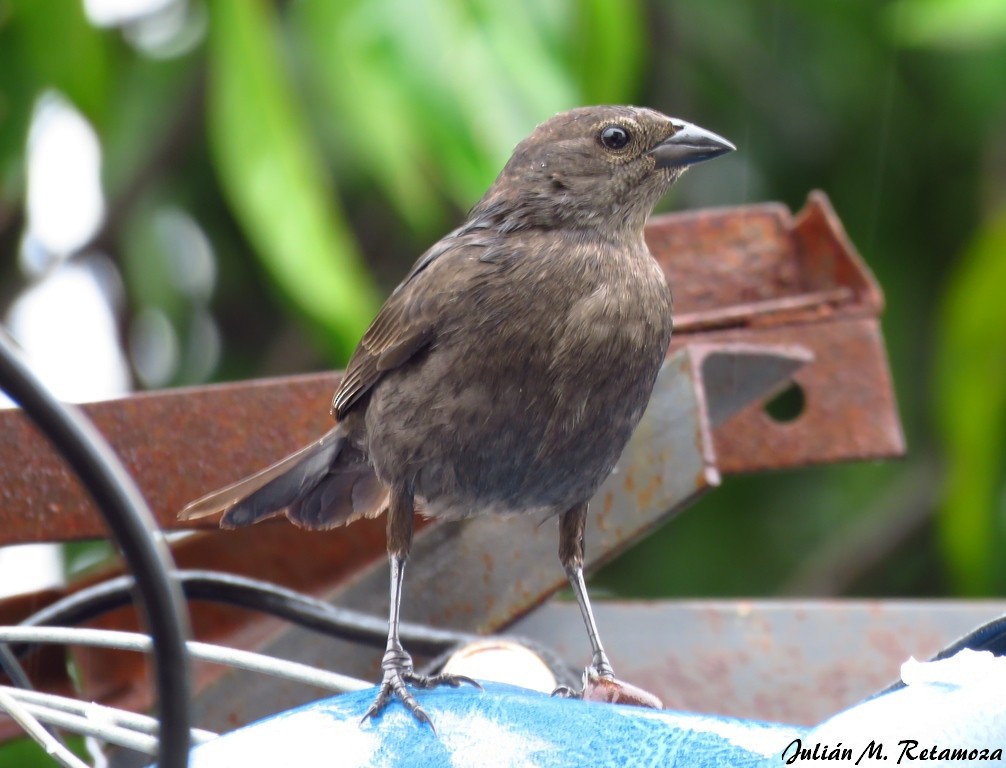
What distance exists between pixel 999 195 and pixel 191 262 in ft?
10.2

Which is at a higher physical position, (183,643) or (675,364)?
(183,643)

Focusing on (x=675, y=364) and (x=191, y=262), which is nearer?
(x=675, y=364)

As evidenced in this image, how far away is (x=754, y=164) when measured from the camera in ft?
19.3

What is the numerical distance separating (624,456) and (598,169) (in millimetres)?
592

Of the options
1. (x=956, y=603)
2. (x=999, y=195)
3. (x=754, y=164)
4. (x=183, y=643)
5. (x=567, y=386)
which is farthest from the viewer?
(x=754, y=164)

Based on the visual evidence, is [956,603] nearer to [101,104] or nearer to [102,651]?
[102,651]

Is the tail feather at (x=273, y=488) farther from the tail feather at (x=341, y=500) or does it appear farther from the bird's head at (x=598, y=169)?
the bird's head at (x=598, y=169)

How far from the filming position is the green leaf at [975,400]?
15.4 ft

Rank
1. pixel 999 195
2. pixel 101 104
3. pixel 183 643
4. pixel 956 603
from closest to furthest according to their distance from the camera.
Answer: pixel 183 643 → pixel 956 603 → pixel 101 104 → pixel 999 195

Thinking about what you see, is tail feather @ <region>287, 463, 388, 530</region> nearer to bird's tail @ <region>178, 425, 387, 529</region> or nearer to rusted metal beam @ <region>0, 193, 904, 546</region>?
bird's tail @ <region>178, 425, 387, 529</region>

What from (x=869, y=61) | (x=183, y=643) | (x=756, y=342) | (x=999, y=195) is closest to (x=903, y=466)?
(x=999, y=195)

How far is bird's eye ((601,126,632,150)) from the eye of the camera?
292 centimetres

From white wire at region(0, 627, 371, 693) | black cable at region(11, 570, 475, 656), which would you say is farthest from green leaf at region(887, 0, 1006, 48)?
white wire at region(0, 627, 371, 693)

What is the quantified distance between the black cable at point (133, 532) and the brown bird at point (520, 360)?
1095mm
